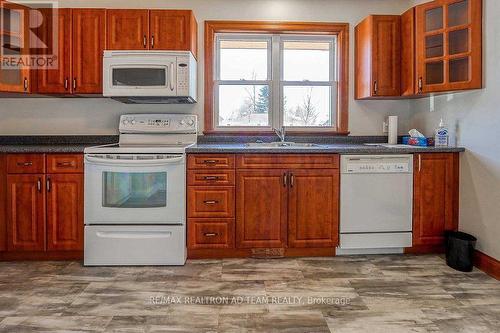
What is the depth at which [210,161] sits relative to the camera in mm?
3234

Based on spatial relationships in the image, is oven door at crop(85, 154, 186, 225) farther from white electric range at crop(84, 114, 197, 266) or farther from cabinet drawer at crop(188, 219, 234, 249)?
cabinet drawer at crop(188, 219, 234, 249)

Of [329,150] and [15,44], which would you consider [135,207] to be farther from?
[15,44]

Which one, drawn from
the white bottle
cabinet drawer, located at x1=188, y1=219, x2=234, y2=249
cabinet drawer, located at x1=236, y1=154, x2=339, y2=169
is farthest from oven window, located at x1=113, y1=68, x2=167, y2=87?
the white bottle

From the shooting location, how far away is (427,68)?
131 inches

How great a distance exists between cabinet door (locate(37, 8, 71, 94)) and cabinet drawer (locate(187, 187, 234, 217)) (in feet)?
4.75

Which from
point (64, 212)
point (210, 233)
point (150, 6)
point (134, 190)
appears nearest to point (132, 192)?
point (134, 190)

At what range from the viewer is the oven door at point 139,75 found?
10.9 feet

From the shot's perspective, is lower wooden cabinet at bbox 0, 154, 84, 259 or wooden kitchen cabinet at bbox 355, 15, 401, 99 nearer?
lower wooden cabinet at bbox 0, 154, 84, 259

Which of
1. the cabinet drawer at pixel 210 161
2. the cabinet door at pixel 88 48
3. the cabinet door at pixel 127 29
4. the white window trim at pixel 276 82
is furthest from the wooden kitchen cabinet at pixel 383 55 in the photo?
the cabinet door at pixel 88 48

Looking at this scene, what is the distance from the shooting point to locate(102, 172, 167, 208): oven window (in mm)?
3137

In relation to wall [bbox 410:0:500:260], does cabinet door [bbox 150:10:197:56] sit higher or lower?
higher

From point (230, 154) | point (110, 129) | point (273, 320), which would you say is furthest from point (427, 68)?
point (110, 129)

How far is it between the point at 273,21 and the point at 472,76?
1807mm

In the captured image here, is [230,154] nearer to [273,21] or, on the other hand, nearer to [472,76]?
[273,21]
